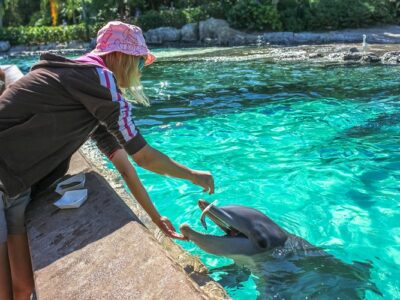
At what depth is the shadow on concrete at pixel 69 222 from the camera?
2.21 meters

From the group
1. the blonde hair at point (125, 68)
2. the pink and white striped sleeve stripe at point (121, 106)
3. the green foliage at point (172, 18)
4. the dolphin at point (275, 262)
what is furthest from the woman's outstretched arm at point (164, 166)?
the green foliage at point (172, 18)

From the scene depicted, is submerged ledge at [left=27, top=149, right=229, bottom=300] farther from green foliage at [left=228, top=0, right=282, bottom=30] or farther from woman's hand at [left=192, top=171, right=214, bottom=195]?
green foliage at [left=228, top=0, right=282, bottom=30]

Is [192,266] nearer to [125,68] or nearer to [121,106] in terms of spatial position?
[121,106]

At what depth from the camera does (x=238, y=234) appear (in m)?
2.93

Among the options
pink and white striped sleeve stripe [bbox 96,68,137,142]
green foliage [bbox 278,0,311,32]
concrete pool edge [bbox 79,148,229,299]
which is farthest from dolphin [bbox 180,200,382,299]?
green foliage [bbox 278,0,311,32]

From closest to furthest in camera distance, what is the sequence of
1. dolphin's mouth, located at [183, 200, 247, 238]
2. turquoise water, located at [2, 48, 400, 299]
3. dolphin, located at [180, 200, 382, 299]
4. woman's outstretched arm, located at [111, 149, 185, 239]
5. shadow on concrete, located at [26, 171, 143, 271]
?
shadow on concrete, located at [26, 171, 143, 271] → woman's outstretched arm, located at [111, 149, 185, 239] → dolphin's mouth, located at [183, 200, 247, 238] → dolphin, located at [180, 200, 382, 299] → turquoise water, located at [2, 48, 400, 299]

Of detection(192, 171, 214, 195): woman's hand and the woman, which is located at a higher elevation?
the woman

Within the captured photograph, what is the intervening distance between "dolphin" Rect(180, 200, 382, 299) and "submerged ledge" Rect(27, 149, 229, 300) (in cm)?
33

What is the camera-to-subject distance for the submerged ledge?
1.86 metres

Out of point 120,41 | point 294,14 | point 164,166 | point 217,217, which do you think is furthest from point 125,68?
point 294,14

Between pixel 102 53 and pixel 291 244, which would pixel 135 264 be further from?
pixel 291 244

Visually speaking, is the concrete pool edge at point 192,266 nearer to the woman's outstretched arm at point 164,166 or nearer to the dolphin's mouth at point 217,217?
the dolphin's mouth at point 217,217

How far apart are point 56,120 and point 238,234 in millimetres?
1424

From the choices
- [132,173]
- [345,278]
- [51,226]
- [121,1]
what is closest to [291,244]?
[345,278]
